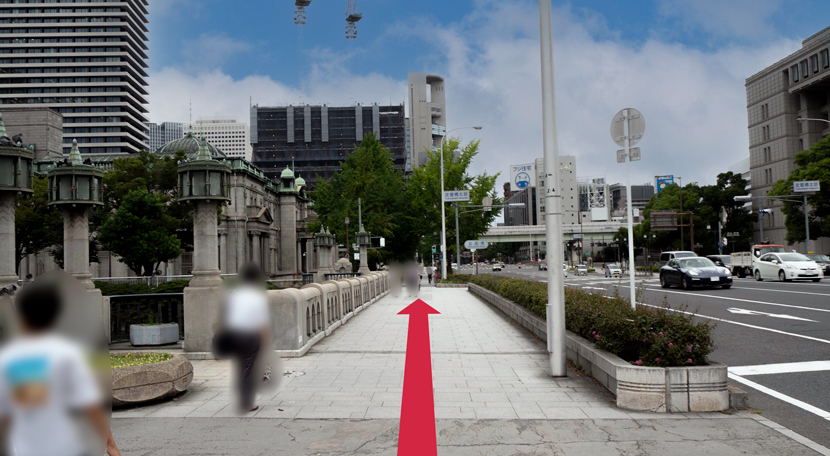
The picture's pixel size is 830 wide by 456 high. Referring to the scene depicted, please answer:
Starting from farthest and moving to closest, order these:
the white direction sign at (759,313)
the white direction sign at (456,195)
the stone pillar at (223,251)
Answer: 1. the stone pillar at (223,251)
2. the white direction sign at (456,195)
3. the white direction sign at (759,313)

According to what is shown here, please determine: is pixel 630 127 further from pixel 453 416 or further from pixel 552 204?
pixel 453 416

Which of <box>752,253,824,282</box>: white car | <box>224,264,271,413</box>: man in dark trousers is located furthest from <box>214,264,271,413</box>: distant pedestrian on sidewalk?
<box>752,253,824,282</box>: white car

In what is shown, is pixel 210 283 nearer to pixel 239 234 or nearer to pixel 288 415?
pixel 288 415

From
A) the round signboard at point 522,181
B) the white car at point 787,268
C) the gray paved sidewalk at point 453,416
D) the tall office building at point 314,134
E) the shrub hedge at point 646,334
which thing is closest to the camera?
the gray paved sidewalk at point 453,416

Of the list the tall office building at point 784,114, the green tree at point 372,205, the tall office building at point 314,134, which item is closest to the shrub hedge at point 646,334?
the green tree at point 372,205

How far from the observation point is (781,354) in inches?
377

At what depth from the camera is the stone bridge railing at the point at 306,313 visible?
1005cm

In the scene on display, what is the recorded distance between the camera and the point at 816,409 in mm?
6344

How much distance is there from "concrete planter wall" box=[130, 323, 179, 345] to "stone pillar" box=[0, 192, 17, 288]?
2.12 meters

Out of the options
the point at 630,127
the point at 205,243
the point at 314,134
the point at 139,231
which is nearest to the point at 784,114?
the point at 139,231

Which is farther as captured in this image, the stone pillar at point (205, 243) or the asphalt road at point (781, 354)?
the stone pillar at point (205, 243)

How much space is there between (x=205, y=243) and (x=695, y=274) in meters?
21.6

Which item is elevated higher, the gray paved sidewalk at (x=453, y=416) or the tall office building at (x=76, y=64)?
the tall office building at (x=76, y=64)

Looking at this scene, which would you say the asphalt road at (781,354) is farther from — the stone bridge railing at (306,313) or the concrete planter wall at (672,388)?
the stone bridge railing at (306,313)
